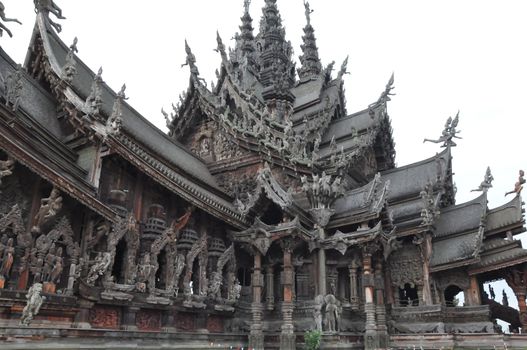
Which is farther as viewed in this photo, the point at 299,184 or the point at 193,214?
the point at 299,184

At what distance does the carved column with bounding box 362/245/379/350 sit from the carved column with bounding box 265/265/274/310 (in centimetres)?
263

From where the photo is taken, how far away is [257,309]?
40.3 ft

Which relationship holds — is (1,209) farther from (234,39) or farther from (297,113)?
(234,39)

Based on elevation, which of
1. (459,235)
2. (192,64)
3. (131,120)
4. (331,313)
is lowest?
(331,313)

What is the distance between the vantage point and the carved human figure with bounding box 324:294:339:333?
12116 mm

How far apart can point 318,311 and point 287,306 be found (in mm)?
Answer: 841

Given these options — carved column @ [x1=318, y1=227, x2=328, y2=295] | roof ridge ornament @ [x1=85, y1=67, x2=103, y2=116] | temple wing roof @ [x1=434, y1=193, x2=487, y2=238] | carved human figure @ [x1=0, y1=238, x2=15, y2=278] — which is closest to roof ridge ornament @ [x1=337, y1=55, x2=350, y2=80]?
temple wing roof @ [x1=434, y1=193, x2=487, y2=238]

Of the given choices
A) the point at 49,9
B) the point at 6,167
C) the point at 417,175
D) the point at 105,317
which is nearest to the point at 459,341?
the point at 417,175

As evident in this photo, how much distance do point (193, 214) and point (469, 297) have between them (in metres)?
9.07

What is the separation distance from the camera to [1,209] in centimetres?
793

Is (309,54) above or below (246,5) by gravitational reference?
below

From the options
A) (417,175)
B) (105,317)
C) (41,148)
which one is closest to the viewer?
(41,148)

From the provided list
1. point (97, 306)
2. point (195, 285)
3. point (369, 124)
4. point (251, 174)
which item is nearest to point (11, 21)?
point (97, 306)

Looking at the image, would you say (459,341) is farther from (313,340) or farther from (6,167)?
(6,167)
